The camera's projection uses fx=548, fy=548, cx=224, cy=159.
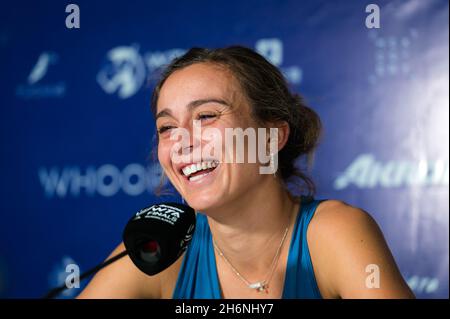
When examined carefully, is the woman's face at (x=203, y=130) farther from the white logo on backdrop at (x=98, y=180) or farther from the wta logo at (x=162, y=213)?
the white logo on backdrop at (x=98, y=180)

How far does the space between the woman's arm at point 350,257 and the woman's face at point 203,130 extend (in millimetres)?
181

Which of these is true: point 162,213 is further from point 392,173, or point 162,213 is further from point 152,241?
point 392,173

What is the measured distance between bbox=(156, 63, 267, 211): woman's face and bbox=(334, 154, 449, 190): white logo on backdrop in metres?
0.87

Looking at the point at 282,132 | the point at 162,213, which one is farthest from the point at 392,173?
the point at 162,213

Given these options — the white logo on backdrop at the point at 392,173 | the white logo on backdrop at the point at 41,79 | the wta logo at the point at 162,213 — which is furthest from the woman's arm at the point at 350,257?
the white logo on backdrop at the point at 41,79

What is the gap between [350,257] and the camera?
103cm

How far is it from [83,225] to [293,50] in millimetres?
1007

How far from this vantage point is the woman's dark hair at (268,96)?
1.19 meters

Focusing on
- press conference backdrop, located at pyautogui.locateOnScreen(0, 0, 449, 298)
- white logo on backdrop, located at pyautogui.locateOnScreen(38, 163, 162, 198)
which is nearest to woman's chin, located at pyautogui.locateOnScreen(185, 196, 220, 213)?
press conference backdrop, located at pyautogui.locateOnScreen(0, 0, 449, 298)

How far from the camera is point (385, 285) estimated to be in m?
0.95

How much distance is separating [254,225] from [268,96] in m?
0.29

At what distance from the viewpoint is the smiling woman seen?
42.5 inches
